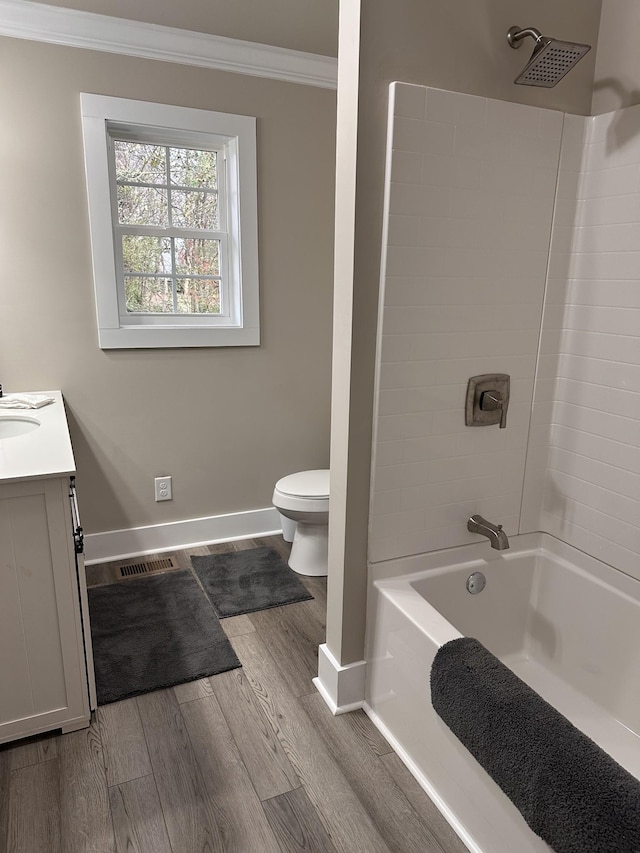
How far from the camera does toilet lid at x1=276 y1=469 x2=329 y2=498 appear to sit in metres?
2.66

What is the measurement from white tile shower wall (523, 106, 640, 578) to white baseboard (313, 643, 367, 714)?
844 millimetres

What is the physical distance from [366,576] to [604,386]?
0.95m

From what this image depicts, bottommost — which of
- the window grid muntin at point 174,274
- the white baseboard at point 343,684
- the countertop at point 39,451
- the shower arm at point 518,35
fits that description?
the white baseboard at point 343,684

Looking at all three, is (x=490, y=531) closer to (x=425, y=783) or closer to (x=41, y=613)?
(x=425, y=783)

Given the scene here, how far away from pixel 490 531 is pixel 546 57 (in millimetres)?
1303

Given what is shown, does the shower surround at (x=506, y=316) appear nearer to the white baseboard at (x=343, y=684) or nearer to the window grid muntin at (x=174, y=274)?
the white baseboard at (x=343, y=684)

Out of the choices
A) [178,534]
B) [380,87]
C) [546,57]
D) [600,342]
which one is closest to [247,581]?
[178,534]

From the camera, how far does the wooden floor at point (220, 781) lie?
1.48 m

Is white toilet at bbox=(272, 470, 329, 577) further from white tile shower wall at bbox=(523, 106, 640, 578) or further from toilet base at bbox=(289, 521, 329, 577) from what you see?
white tile shower wall at bbox=(523, 106, 640, 578)

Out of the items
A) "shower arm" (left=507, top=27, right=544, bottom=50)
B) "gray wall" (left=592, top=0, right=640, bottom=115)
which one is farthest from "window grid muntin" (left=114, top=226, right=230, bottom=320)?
"gray wall" (left=592, top=0, right=640, bottom=115)

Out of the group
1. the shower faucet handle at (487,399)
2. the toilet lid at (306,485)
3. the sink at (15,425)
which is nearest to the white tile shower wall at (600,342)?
the shower faucet handle at (487,399)

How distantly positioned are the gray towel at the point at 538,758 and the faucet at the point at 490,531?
15.6 inches

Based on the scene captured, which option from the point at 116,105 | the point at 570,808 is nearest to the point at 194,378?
the point at 116,105

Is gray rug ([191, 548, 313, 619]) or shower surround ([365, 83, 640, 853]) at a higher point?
shower surround ([365, 83, 640, 853])
